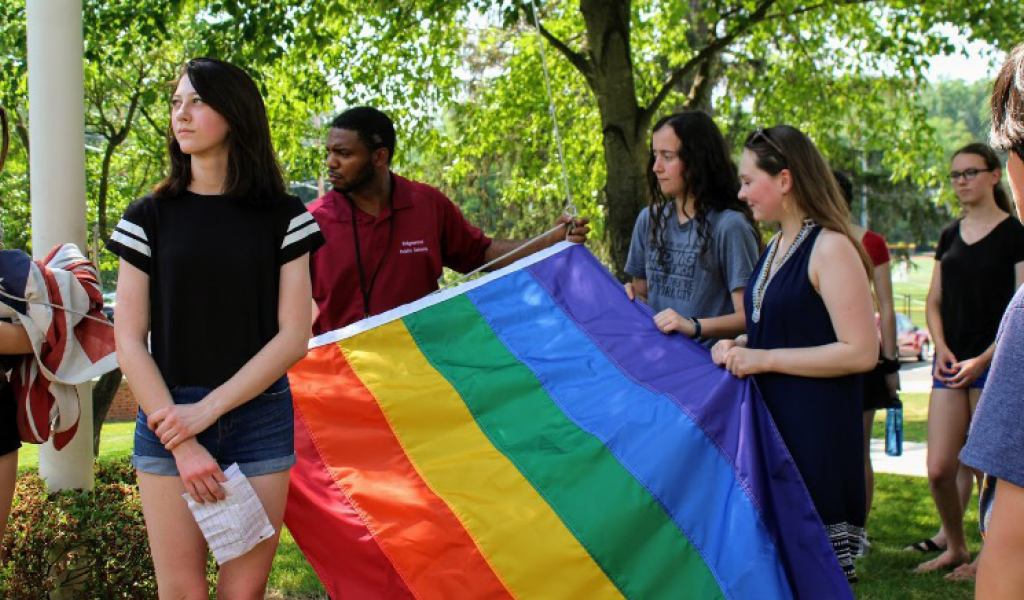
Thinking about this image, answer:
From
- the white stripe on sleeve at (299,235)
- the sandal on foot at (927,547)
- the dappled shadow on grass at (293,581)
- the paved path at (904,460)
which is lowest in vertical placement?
the paved path at (904,460)

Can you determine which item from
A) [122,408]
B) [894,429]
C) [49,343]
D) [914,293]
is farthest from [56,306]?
[914,293]

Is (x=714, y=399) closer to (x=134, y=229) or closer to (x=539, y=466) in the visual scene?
(x=539, y=466)

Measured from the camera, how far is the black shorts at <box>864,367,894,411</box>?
230 inches

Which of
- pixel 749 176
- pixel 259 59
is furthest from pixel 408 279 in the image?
pixel 259 59

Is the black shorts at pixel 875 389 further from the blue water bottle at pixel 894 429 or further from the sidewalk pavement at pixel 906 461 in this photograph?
the sidewalk pavement at pixel 906 461

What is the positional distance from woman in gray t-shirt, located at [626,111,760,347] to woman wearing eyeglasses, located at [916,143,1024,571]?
1.85 meters

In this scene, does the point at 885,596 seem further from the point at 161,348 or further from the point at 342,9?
the point at 342,9

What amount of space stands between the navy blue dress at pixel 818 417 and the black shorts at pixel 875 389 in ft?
7.56

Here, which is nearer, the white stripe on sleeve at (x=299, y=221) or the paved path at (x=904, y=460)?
the white stripe on sleeve at (x=299, y=221)

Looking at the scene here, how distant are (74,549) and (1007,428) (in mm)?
3823

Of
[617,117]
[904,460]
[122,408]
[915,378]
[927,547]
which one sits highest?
[617,117]

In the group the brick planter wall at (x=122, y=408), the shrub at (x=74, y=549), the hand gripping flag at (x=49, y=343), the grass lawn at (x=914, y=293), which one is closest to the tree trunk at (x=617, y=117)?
the shrub at (x=74, y=549)

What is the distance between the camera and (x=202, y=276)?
298 centimetres

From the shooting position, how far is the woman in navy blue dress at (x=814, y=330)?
11.5 feet
